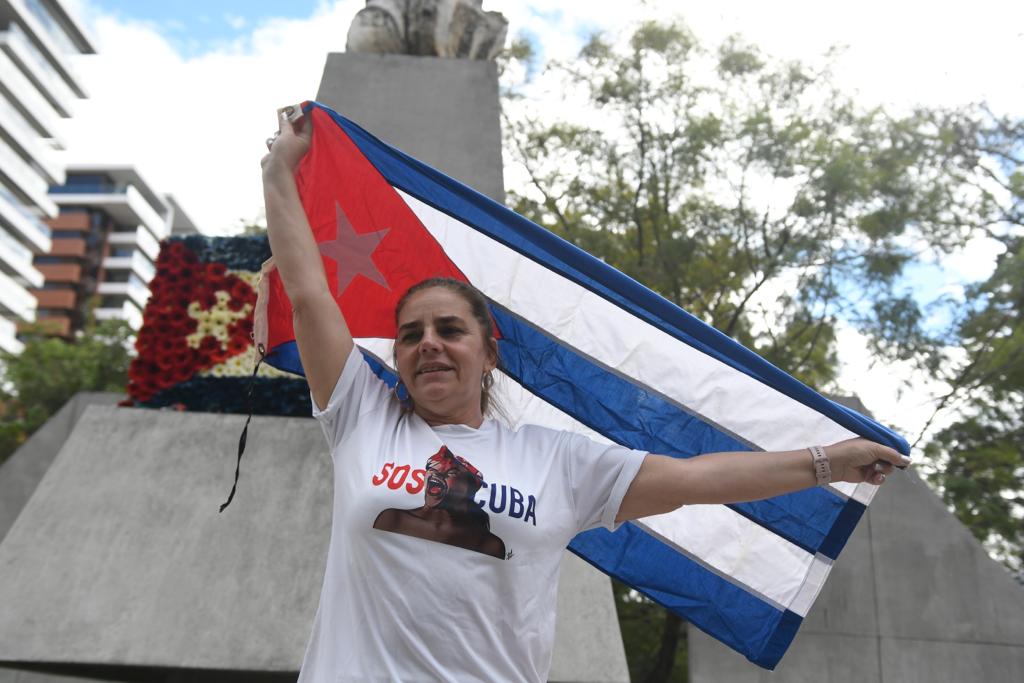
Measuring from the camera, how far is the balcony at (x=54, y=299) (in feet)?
284

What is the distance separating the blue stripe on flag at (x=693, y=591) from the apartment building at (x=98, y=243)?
89814 mm

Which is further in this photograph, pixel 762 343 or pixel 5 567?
pixel 762 343

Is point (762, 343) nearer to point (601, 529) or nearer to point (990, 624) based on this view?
point (990, 624)

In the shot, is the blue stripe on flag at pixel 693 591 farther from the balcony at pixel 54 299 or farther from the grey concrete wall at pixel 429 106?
the balcony at pixel 54 299

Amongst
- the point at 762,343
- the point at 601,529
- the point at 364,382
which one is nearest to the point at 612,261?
the point at 762,343

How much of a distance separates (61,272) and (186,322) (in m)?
91.1

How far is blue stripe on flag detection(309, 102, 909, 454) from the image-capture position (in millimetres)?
3367

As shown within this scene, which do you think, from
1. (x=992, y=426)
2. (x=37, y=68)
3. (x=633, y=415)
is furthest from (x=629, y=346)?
(x=37, y=68)

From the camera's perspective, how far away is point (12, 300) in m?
64.5

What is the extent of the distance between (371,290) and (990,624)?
19.2 ft

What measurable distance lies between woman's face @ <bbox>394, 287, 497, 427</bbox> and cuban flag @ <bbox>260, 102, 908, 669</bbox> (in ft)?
3.24

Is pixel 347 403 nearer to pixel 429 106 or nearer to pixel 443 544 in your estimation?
pixel 443 544

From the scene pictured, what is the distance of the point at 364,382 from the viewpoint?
2.49 m

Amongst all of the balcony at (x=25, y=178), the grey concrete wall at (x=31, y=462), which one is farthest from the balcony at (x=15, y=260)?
the grey concrete wall at (x=31, y=462)
